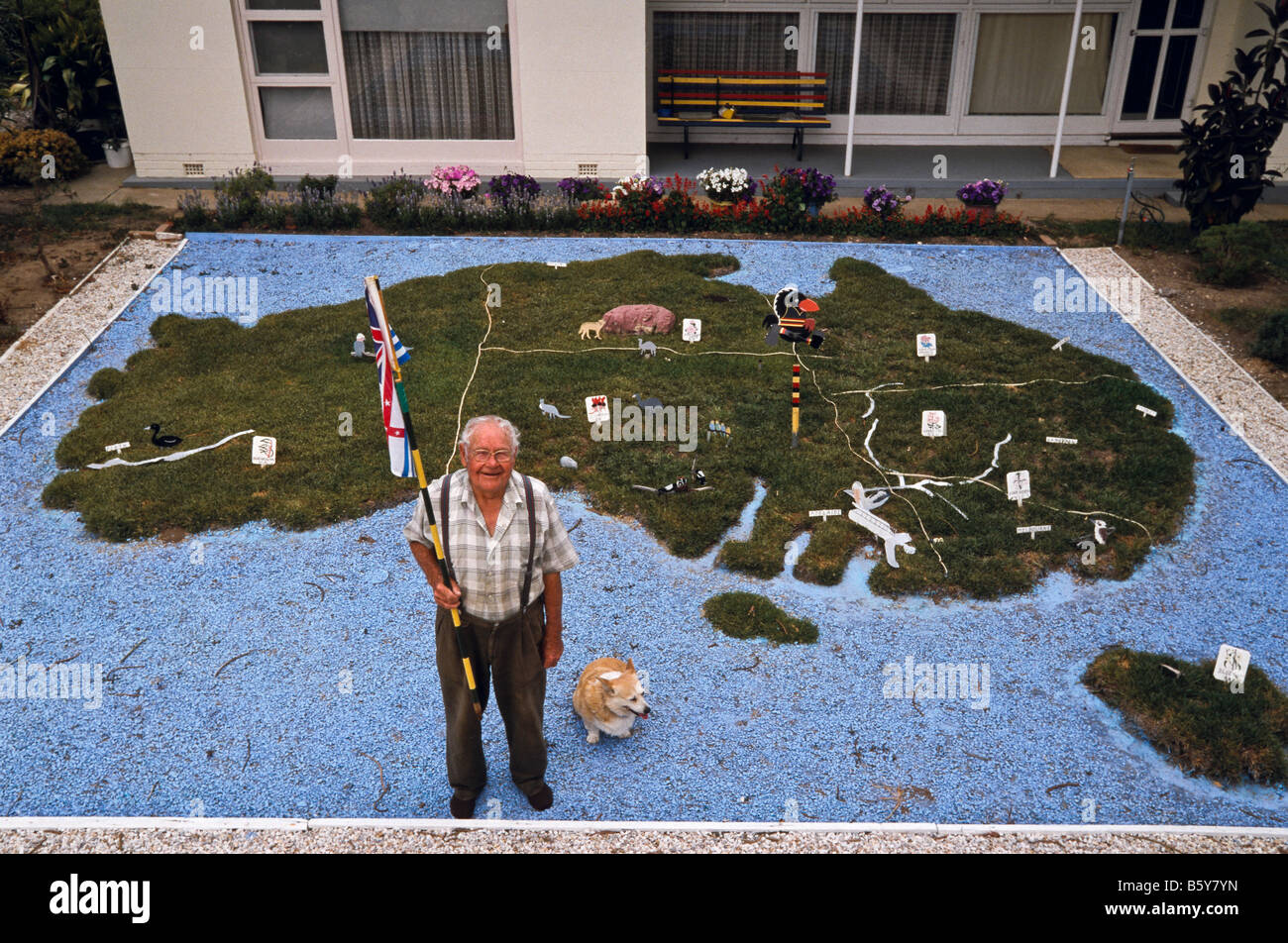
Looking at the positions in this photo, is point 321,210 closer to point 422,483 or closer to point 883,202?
point 883,202

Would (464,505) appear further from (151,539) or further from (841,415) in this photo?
(841,415)

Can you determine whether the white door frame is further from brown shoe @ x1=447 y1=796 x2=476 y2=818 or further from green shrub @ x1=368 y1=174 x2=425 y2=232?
brown shoe @ x1=447 y1=796 x2=476 y2=818

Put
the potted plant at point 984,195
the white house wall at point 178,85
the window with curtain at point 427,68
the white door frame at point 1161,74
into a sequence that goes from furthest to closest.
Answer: the white door frame at point 1161,74
the window with curtain at point 427,68
the white house wall at point 178,85
the potted plant at point 984,195

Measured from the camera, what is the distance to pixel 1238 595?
7.80m

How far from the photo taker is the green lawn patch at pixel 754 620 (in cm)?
743

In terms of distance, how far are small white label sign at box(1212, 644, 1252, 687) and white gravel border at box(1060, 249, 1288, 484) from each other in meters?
3.16

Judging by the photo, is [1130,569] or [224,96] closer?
[1130,569]

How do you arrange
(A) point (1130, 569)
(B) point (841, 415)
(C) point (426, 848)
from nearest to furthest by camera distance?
(C) point (426, 848), (A) point (1130, 569), (B) point (841, 415)

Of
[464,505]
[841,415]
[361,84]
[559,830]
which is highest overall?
[361,84]

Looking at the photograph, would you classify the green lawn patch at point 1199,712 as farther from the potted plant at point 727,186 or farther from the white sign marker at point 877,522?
the potted plant at point 727,186

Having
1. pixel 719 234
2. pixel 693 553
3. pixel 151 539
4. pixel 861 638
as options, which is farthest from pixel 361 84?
pixel 861 638

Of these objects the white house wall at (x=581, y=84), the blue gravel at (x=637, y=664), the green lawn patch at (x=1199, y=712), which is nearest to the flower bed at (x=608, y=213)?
the white house wall at (x=581, y=84)

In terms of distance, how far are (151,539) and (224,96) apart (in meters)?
9.56

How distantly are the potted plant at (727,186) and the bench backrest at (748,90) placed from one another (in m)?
2.93
